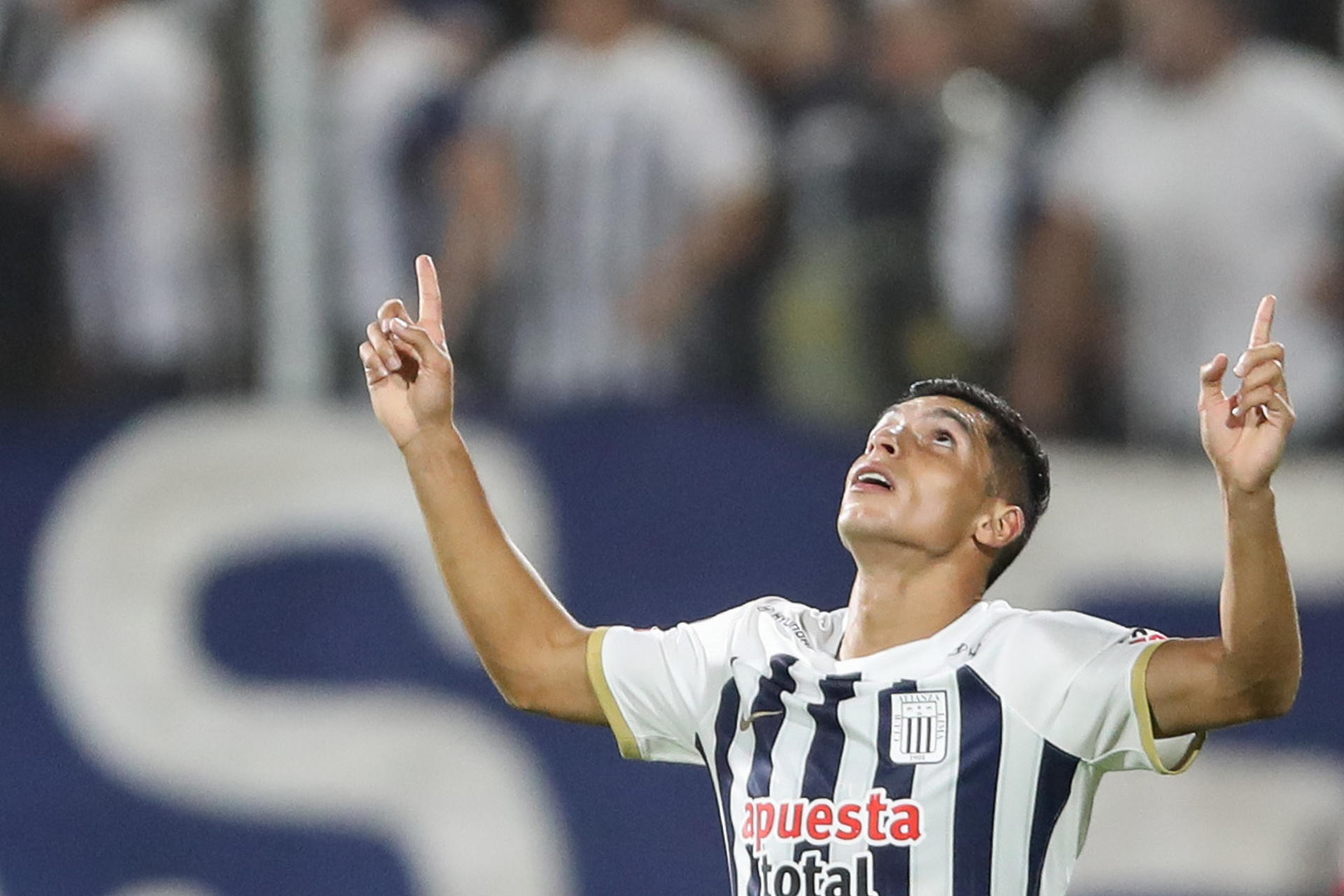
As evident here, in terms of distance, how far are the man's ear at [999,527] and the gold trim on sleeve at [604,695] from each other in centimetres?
57

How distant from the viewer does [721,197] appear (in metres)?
5.48

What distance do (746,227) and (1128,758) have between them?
288 cm

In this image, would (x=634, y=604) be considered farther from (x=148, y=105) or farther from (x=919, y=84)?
(x=148, y=105)

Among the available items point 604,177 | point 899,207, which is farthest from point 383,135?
point 899,207

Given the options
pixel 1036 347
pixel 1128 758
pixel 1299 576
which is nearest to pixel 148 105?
pixel 1036 347

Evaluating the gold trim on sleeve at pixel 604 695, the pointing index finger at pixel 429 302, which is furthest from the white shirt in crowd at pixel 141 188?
the gold trim on sleeve at pixel 604 695

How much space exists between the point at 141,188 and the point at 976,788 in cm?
366

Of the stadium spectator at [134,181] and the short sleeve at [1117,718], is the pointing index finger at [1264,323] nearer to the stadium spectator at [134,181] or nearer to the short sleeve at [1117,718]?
the short sleeve at [1117,718]

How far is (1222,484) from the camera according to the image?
263 centimetres

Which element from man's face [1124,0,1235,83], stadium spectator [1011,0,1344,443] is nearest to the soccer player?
stadium spectator [1011,0,1344,443]

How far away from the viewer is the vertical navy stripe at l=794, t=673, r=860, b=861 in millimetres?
2818

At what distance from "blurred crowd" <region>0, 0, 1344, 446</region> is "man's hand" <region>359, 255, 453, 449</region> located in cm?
244

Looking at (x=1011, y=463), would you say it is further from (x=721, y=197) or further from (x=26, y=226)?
(x=26, y=226)

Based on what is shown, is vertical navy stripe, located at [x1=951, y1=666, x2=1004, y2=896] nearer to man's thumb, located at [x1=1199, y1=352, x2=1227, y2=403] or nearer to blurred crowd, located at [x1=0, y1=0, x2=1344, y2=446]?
man's thumb, located at [x1=1199, y1=352, x2=1227, y2=403]
